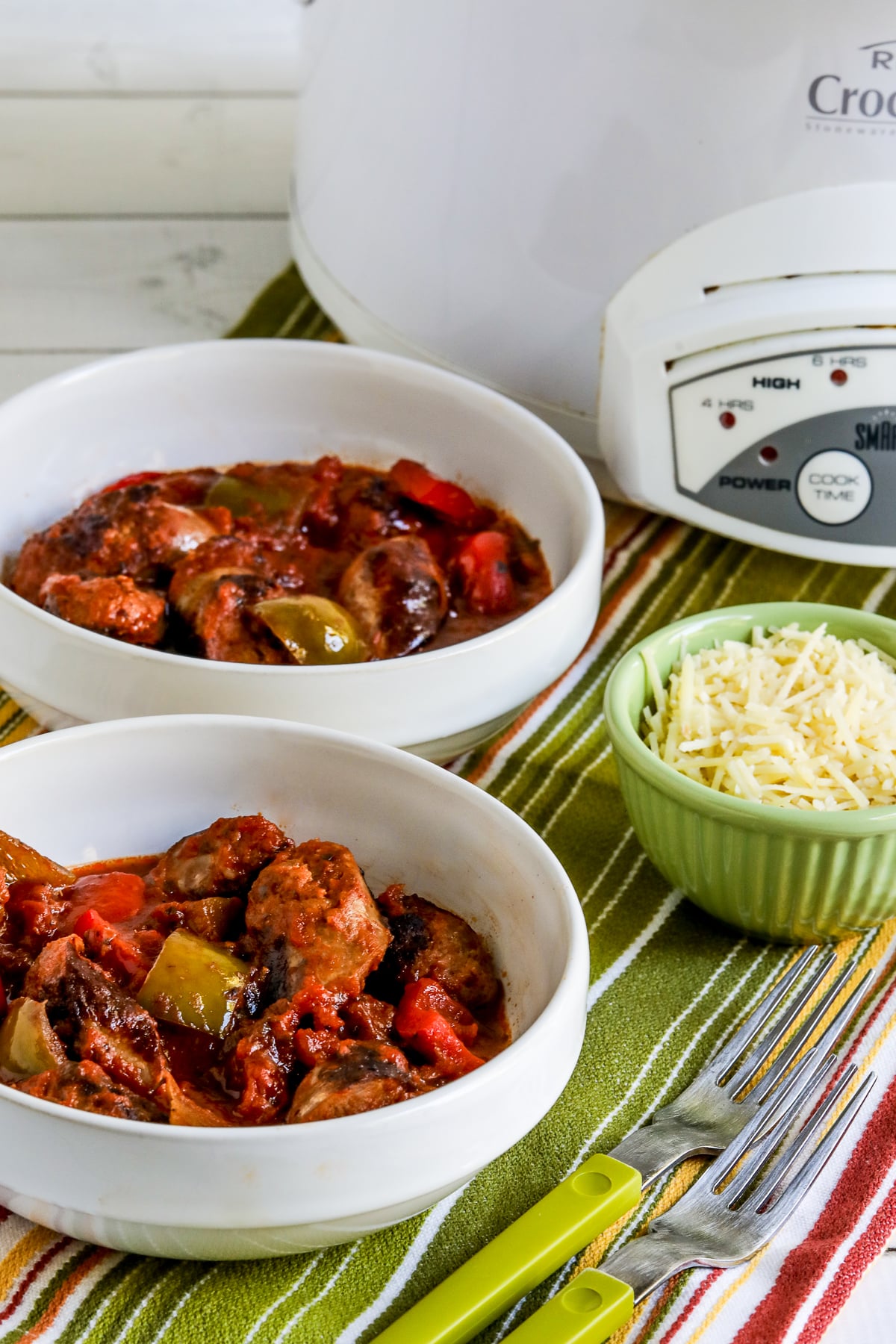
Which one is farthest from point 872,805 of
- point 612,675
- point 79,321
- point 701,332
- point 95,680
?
point 79,321

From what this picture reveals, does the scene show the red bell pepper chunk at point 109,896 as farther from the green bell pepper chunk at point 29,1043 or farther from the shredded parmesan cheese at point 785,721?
the shredded parmesan cheese at point 785,721

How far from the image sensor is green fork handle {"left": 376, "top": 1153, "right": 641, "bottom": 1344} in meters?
0.82

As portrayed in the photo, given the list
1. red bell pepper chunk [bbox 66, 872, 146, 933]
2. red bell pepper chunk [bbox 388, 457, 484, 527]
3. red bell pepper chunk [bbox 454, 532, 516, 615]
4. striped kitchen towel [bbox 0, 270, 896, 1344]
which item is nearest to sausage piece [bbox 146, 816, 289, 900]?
red bell pepper chunk [bbox 66, 872, 146, 933]

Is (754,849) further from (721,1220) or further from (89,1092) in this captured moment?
(89,1092)

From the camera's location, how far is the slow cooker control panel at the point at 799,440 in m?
1.35

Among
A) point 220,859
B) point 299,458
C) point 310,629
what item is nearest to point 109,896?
point 220,859

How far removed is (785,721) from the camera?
46.4 inches

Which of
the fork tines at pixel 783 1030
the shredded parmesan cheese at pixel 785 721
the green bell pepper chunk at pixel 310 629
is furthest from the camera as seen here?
the green bell pepper chunk at pixel 310 629

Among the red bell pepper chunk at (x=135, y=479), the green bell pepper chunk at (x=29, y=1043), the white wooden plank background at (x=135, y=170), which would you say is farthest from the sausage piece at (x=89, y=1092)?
the white wooden plank background at (x=135, y=170)

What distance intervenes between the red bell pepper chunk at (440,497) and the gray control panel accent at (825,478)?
0.24m

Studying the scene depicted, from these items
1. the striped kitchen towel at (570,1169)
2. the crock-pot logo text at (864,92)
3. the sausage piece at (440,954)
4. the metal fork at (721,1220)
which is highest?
the crock-pot logo text at (864,92)

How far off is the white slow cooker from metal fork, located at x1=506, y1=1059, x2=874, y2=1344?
0.60m

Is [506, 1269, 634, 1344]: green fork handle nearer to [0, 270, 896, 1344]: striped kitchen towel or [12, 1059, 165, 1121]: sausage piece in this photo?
[0, 270, 896, 1344]: striped kitchen towel

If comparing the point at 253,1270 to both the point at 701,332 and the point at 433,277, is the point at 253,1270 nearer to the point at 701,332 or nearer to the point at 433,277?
the point at 701,332
